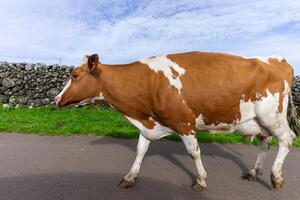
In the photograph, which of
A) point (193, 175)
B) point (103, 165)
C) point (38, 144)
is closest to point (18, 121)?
point (38, 144)

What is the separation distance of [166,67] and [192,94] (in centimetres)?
57

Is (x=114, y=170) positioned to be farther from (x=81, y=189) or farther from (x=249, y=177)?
(x=249, y=177)

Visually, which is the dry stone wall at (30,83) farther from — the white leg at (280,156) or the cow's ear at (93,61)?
the white leg at (280,156)

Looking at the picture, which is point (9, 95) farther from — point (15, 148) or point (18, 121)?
point (15, 148)

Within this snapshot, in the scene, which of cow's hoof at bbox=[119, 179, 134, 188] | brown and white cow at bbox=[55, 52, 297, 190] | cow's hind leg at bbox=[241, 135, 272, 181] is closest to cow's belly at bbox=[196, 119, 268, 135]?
brown and white cow at bbox=[55, 52, 297, 190]

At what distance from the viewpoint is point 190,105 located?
219 inches

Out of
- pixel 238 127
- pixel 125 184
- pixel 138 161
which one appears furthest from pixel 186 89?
pixel 125 184

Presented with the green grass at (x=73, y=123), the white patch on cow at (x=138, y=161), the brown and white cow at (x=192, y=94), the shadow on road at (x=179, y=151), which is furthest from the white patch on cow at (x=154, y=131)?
the green grass at (x=73, y=123)

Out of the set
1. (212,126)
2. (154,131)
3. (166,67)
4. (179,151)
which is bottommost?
(179,151)

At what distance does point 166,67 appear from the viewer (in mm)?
5734

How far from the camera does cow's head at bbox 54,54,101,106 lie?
5.79 m

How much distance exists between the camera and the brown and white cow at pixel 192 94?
557 cm

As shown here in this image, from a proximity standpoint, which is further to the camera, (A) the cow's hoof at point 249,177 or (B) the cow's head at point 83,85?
(A) the cow's hoof at point 249,177

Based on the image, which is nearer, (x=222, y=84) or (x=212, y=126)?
(x=222, y=84)
